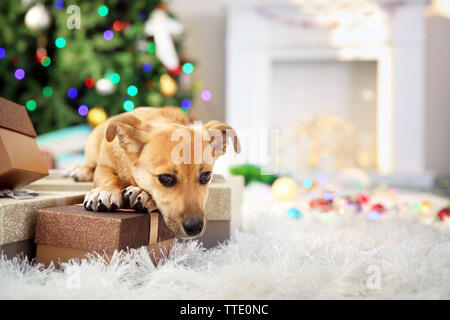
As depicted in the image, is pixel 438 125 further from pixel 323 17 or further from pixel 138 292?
pixel 138 292

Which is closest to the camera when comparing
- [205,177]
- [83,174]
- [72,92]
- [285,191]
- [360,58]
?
[205,177]

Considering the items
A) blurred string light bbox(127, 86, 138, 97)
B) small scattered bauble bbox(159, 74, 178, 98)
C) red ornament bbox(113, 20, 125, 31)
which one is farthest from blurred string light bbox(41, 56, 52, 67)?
small scattered bauble bbox(159, 74, 178, 98)

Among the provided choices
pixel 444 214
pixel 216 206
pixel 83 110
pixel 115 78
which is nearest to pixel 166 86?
pixel 115 78

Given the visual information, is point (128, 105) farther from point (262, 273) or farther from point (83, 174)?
point (262, 273)

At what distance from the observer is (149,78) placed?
4023 mm

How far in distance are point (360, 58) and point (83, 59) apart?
3.71m

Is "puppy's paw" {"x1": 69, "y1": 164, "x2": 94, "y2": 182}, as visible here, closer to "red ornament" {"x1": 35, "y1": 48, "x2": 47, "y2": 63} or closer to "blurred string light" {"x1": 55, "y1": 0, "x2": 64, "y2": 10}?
"red ornament" {"x1": 35, "y1": 48, "x2": 47, "y2": 63}

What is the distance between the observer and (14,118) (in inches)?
55.1

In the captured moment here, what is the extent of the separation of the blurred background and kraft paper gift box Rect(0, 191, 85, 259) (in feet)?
7.92

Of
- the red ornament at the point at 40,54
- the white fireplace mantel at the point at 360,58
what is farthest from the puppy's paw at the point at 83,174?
the white fireplace mantel at the point at 360,58

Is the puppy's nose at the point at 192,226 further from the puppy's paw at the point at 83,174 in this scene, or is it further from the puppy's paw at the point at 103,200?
the puppy's paw at the point at 83,174
